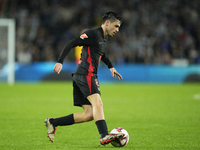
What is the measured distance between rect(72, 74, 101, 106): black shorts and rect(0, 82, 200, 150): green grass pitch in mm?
649

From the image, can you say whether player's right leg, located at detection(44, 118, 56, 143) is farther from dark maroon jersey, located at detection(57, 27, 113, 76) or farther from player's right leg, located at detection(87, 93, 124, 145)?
dark maroon jersey, located at detection(57, 27, 113, 76)

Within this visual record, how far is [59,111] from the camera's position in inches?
355

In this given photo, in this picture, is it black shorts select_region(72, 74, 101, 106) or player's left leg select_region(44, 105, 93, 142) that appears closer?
black shorts select_region(72, 74, 101, 106)

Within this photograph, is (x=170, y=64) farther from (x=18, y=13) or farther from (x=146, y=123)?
(x=146, y=123)

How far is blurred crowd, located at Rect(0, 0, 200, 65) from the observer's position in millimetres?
20375

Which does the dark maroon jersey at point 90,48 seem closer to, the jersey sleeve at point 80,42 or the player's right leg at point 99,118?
the jersey sleeve at point 80,42

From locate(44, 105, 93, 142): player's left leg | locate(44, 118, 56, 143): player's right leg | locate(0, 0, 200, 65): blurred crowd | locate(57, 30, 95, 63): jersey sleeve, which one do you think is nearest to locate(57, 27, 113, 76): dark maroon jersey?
locate(57, 30, 95, 63): jersey sleeve

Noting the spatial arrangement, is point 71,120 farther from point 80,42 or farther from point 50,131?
point 80,42

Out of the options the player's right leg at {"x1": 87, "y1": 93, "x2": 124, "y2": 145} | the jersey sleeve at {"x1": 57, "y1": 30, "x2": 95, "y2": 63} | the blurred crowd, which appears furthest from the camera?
the blurred crowd

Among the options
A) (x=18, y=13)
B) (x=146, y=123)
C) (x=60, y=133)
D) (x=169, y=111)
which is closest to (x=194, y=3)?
(x=18, y=13)

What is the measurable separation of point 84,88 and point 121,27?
18015mm

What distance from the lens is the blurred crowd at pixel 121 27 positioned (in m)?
20.4

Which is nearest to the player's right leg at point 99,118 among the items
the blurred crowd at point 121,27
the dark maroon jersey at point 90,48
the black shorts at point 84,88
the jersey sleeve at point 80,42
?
the black shorts at point 84,88

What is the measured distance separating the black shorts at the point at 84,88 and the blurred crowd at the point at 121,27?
566 inches
